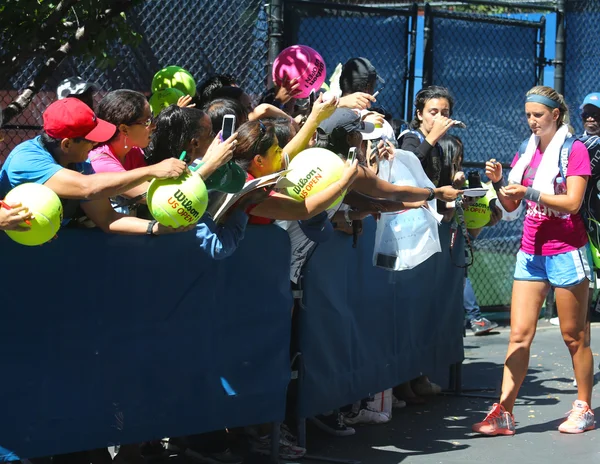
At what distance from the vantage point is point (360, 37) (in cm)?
1020

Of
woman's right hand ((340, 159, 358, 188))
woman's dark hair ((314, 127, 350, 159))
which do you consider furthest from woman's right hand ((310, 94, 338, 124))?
woman's right hand ((340, 159, 358, 188))

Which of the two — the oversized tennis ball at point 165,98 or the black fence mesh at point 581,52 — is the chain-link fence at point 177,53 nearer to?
the oversized tennis ball at point 165,98

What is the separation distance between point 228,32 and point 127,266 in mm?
5110

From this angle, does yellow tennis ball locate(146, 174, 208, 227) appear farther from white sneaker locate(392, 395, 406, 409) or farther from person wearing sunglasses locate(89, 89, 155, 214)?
white sneaker locate(392, 395, 406, 409)

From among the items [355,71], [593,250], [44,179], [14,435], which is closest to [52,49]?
[355,71]

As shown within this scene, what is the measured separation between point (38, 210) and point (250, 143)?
1458 mm

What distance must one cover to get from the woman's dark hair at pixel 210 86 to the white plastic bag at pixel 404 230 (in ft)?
4.58

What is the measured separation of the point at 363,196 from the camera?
6.05 meters

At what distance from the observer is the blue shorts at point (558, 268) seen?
6.54 m

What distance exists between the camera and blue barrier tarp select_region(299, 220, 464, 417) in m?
5.89

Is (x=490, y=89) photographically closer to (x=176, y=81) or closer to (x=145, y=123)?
(x=176, y=81)

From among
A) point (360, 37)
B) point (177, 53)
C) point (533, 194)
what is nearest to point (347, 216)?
point (533, 194)

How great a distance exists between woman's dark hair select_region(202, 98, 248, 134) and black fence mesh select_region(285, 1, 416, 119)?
3.73m

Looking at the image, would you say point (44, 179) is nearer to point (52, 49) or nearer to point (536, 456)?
point (52, 49)
